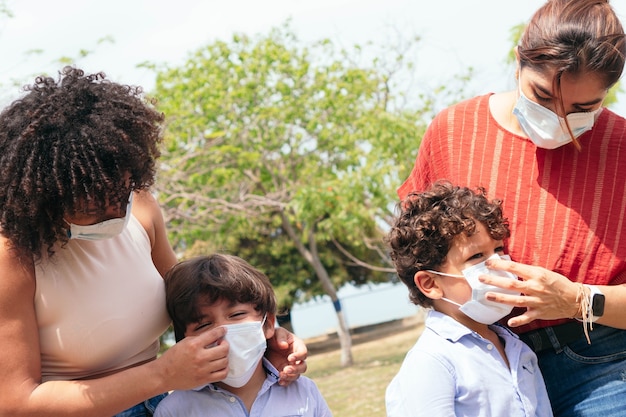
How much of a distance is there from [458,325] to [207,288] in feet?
3.04

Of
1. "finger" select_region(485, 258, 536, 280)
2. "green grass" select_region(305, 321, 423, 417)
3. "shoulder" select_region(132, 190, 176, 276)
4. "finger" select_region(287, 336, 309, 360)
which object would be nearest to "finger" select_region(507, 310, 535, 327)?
"finger" select_region(485, 258, 536, 280)

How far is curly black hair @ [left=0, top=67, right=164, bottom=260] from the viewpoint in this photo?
233 centimetres

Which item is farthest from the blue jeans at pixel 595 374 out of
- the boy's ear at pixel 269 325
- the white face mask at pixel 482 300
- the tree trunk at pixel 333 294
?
the tree trunk at pixel 333 294

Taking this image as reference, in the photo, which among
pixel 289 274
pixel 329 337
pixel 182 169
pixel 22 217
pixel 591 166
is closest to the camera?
pixel 22 217

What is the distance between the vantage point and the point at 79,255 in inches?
101

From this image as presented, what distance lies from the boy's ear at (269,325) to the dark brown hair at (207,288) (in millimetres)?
20

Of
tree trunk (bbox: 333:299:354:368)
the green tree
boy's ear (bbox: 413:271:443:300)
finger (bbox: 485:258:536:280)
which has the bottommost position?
tree trunk (bbox: 333:299:354:368)

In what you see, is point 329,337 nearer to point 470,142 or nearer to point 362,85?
point 362,85

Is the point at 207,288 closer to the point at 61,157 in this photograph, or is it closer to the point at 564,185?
the point at 61,157

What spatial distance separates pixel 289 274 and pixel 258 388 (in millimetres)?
21047

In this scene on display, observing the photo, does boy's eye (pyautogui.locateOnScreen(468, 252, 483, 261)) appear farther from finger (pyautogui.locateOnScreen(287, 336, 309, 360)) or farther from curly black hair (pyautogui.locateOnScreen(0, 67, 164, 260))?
curly black hair (pyautogui.locateOnScreen(0, 67, 164, 260))

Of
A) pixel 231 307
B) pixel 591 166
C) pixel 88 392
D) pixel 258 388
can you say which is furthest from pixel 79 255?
pixel 591 166

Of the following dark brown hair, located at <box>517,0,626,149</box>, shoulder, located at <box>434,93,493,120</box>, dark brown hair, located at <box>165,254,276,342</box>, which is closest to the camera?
dark brown hair, located at <box>517,0,626,149</box>

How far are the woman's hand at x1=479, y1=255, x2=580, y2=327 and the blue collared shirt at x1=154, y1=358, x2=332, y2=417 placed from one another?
2.79 feet
